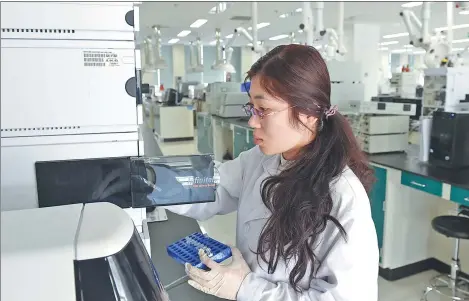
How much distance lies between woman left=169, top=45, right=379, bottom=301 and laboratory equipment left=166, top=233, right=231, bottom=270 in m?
0.03

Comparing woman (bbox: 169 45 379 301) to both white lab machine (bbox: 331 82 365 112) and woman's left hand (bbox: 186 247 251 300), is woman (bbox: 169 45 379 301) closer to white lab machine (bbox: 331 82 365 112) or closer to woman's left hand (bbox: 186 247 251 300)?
woman's left hand (bbox: 186 247 251 300)

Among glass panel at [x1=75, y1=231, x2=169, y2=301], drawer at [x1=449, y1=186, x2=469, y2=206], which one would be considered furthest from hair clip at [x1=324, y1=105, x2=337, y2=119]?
drawer at [x1=449, y1=186, x2=469, y2=206]

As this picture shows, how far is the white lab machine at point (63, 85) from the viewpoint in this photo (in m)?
0.75

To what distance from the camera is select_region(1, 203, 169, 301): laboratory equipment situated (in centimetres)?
44

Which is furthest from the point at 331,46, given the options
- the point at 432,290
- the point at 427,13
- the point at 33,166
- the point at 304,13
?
the point at 33,166

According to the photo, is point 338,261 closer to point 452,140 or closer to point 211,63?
point 452,140

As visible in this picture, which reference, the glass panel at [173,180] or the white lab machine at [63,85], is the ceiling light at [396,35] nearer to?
the glass panel at [173,180]

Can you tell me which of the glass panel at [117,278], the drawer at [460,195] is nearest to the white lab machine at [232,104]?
the drawer at [460,195]

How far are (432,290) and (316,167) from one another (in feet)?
7.22

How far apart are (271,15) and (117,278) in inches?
341

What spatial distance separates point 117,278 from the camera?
1.68 feet

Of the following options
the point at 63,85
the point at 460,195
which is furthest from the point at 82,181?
the point at 460,195

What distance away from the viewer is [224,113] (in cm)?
566

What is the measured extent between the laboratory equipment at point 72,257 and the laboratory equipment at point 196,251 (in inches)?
13.6
